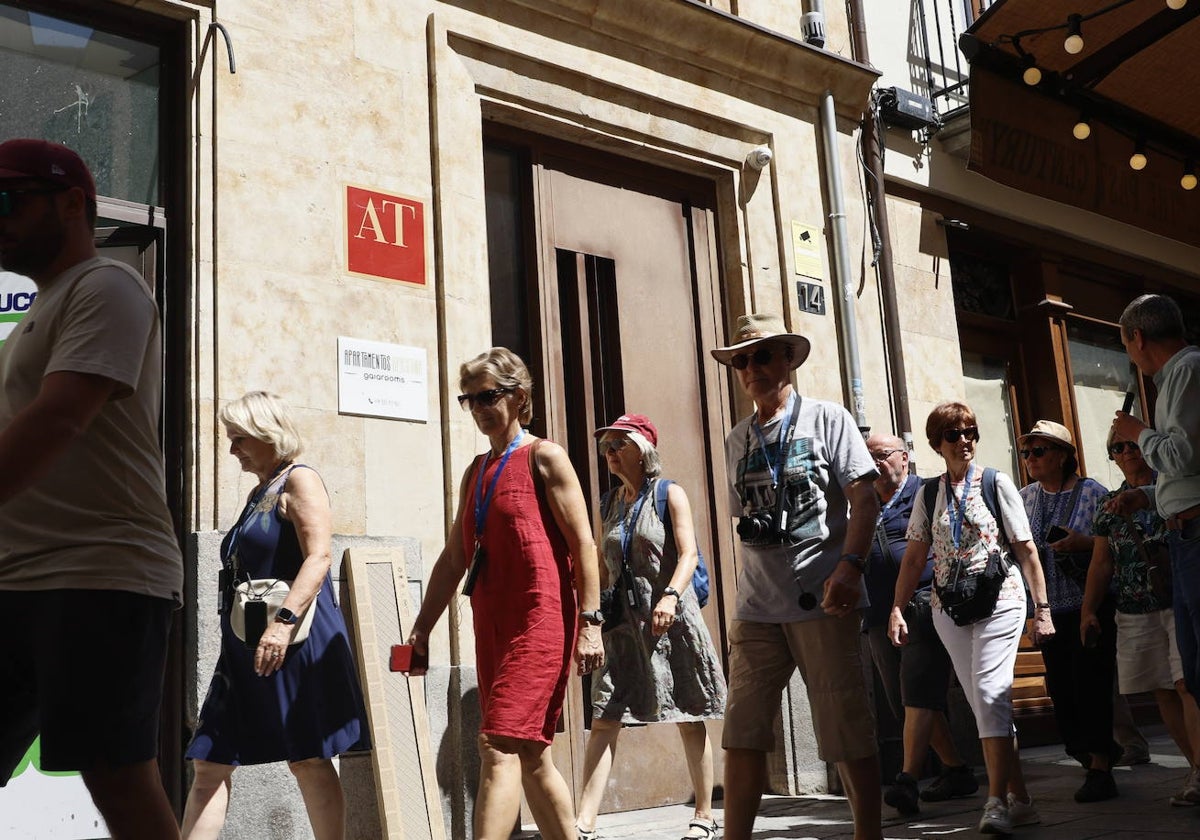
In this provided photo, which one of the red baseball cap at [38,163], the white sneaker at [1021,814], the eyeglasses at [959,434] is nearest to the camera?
the red baseball cap at [38,163]

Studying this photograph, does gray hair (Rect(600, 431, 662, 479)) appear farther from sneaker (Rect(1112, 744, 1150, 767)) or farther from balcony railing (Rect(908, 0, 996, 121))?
balcony railing (Rect(908, 0, 996, 121))

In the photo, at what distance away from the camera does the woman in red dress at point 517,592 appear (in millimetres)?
4160

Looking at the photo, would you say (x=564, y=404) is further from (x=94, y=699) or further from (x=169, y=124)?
(x=94, y=699)

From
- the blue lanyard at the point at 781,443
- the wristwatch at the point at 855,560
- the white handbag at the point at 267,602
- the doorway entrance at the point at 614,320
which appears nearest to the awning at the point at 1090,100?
the doorway entrance at the point at 614,320

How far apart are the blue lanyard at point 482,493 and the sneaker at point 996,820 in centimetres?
253

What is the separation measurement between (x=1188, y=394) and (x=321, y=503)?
329cm

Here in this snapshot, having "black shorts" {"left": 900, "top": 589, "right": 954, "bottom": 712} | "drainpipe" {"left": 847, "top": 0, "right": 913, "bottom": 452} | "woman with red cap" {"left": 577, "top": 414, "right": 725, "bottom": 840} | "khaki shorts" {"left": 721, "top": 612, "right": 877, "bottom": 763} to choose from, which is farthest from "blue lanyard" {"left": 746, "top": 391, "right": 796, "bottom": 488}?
"drainpipe" {"left": 847, "top": 0, "right": 913, "bottom": 452}

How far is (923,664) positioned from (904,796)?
0.64m

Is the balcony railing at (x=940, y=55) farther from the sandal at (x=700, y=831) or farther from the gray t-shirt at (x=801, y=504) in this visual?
the sandal at (x=700, y=831)

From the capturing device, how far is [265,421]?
4969 millimetres

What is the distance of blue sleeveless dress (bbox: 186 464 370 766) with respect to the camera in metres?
4.66

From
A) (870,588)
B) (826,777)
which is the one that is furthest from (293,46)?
(826,777)

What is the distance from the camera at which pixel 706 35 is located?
889cm

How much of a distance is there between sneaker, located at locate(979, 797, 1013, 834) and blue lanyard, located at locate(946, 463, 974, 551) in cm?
112
